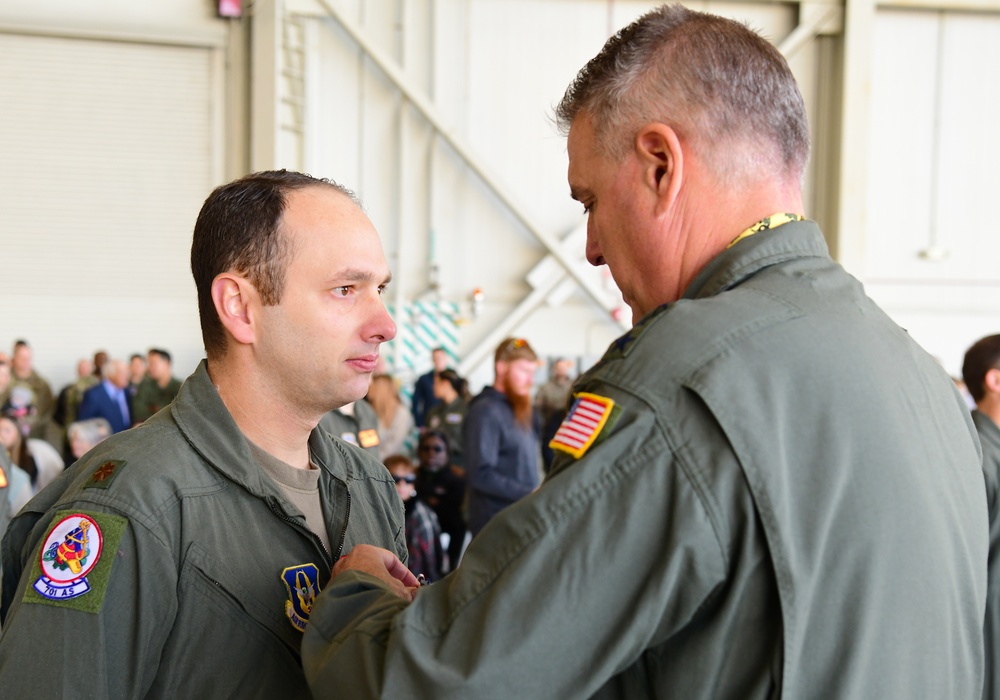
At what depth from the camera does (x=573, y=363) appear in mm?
11758

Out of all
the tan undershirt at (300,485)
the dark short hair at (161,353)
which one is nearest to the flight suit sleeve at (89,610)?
the tan undershirt at (300,485)

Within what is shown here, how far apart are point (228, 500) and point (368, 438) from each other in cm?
370

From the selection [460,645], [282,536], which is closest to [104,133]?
[282,536]

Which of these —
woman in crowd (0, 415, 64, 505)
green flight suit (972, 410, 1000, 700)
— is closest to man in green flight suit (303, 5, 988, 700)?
green flight suit (972, 410, 1000, 700)

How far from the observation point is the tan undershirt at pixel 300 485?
6.10ft

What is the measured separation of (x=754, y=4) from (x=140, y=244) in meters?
7.69

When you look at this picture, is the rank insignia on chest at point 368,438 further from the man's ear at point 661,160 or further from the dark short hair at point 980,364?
the man's ear at point 661,160

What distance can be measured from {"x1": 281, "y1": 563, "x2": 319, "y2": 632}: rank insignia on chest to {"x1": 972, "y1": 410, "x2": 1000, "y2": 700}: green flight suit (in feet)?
5.93

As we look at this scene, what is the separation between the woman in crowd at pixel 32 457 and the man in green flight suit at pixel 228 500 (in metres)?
4.84

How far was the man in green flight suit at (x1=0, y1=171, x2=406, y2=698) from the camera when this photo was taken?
58.4 inches

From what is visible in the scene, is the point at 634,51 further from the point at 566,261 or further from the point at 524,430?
the point at 566,261

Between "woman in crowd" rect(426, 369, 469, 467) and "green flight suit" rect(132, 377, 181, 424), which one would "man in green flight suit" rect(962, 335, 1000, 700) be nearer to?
"woman in crowd" rect(426, 369, 469, 467)

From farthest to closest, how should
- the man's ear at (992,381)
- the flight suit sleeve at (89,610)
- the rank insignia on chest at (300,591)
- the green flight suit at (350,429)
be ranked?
the green flight suit at (350,429) → the man's ear at (992,381) → the rank insignia on chest at (300,591) → the flight suit sleeve at (89,610)

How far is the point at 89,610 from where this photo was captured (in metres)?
1.45
